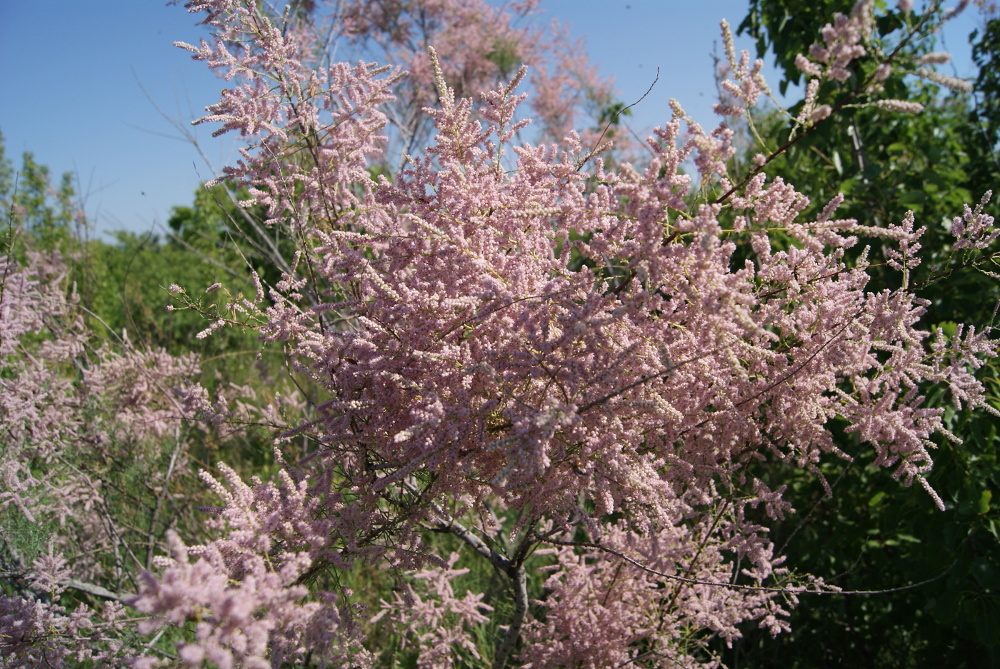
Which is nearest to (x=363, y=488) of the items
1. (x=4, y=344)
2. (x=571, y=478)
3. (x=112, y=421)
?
(x=571, y=478)

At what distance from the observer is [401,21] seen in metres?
7.03

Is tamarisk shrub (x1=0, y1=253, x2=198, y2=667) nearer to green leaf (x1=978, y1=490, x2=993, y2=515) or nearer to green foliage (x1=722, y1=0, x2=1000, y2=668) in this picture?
green foliage (x1=722, y1=0, x2=1000, y2=668)

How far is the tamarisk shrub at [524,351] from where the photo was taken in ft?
4.75

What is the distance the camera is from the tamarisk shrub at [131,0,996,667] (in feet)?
4.75


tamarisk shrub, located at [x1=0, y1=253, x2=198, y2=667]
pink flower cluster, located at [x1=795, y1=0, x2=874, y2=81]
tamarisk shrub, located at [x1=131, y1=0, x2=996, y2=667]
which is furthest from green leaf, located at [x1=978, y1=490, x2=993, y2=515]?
tamarisk shrub, located at [x1=0, y1=253, x2=198, y2=667]

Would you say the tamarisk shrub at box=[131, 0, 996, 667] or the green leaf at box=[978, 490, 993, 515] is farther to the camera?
the green leaf at box=[978, 490, 993, 515]

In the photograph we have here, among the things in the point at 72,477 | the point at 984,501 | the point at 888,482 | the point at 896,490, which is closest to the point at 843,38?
the point at 984,501

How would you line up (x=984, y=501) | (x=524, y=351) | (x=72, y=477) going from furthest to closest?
1. (x=72, y=477)
2. (x=984, y=501)
3. (x=524, y=351)

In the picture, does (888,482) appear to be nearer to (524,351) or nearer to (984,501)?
(984,501)

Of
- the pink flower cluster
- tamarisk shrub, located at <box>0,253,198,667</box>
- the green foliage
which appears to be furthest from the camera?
the green foliage

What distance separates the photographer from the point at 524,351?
160 centimetres

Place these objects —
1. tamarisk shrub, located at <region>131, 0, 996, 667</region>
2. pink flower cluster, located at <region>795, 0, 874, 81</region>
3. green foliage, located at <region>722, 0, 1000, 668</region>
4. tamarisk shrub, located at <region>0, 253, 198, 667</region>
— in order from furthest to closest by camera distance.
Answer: green foliage, located at <region>722, 0, 1000, 668</region> < tamarisk shrub, located at <region>0, 253, 198, 667</region> < tamarisk shrub, located at <region>131, 0, 996, 667</region> < pink flower cluster, located at <region>795, 0, 874, 81</region>

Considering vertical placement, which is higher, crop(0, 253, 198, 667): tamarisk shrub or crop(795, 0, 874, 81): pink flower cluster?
crop(795, 0, 874, 81): pink flower cluster

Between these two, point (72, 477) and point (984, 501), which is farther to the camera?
point (72, 477)
